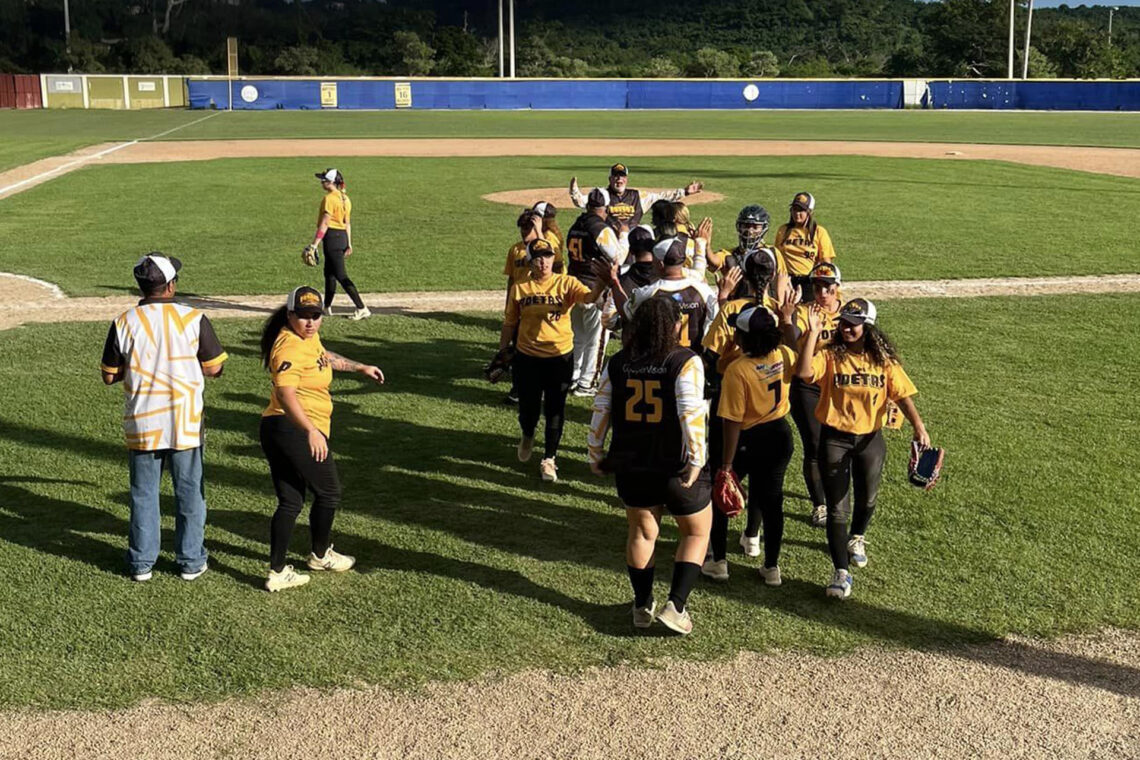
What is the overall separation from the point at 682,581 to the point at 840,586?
115 cm

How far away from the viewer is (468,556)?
7.34 meters

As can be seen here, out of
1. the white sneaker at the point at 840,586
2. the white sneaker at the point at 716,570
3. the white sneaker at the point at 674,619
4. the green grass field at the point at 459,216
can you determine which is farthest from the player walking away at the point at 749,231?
the green grass field at the point at 459,216

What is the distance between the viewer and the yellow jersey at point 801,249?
10445 millimetres

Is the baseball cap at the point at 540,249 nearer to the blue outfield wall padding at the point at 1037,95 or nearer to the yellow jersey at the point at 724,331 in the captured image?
the yellow jersey at the point at 724,331

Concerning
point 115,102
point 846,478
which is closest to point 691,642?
point 846,478

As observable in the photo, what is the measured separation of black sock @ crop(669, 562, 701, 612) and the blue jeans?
2.97 metres

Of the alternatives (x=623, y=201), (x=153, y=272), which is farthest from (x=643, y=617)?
(x=623, y=201)

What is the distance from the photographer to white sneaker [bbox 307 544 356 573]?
22.9 feet

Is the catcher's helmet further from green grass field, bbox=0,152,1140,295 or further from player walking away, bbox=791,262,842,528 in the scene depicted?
green grass field, bbox=0,152,1140,295

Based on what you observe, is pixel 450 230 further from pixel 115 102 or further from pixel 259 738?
pixel 115 102

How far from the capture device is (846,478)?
6590 millimetres

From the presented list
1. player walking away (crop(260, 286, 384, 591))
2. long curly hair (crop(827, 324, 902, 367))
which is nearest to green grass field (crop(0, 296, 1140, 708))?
player walking away (crop(260, 286, 384, 591))

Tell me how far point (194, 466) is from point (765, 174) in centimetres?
2698

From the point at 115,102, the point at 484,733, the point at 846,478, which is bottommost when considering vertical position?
the point at 484,733
